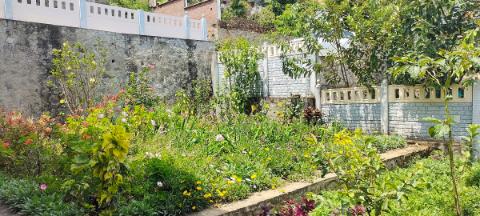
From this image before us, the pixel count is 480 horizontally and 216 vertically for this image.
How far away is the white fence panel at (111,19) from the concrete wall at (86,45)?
6.5 inches

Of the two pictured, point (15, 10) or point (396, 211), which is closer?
point (396, 211)

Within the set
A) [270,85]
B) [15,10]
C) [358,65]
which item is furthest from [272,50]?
[15,10]

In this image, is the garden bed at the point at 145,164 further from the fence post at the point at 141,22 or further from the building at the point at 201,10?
the building at the point at 201,10

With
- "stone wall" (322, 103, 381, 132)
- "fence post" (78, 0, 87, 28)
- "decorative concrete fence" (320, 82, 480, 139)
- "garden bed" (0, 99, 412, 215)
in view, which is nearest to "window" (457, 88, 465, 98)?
"decorative concrete fence" (320, 82, 480, 139)

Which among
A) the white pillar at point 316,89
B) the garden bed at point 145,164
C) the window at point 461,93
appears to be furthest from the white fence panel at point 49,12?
the window at point 461,93

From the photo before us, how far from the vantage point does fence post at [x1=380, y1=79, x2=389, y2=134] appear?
26.5 ft

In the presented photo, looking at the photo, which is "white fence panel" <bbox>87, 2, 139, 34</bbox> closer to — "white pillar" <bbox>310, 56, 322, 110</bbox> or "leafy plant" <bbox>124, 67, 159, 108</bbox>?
"leafy plant" <bbox>124, 67, 159, 108</bbox>

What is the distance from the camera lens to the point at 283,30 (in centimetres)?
1600

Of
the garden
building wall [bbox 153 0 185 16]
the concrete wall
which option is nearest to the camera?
the garden

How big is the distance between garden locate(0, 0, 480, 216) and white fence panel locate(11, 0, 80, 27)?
0.68 m

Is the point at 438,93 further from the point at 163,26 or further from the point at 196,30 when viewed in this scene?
the point at 163,26

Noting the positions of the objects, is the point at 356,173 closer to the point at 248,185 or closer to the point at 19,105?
the point at 248,185

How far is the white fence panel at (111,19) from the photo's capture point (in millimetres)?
9484

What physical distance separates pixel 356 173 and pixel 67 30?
8090 mm
